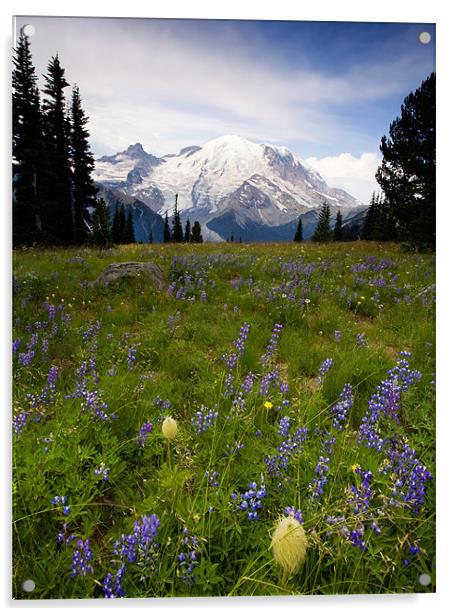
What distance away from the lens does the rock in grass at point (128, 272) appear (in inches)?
176

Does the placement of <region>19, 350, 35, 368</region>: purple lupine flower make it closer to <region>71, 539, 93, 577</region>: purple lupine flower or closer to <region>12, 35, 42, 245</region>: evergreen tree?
<region>12, 35, 42, 245</region>: evergreen tree

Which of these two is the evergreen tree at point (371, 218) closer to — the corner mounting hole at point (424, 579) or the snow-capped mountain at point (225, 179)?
the snow-capped mountain at point (225, 179)

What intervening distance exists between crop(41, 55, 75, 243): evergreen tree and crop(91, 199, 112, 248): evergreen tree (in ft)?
1.20

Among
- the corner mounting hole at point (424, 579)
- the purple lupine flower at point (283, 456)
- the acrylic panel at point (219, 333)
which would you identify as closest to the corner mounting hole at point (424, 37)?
the acrylic panel at point (219, 333)

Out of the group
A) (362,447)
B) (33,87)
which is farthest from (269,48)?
(362,447)

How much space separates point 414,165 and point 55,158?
3302mm

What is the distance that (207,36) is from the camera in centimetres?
285

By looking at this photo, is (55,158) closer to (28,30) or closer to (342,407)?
(28,30)

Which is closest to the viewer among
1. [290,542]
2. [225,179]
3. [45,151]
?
[290,542]

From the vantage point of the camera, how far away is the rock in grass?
4.48 metres

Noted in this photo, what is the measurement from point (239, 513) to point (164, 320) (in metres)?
2.36

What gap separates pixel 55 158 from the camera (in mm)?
3342

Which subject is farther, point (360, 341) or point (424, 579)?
point (360, 341)

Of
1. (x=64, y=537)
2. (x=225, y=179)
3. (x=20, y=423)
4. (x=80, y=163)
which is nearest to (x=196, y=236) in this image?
(x=225, y=179)
